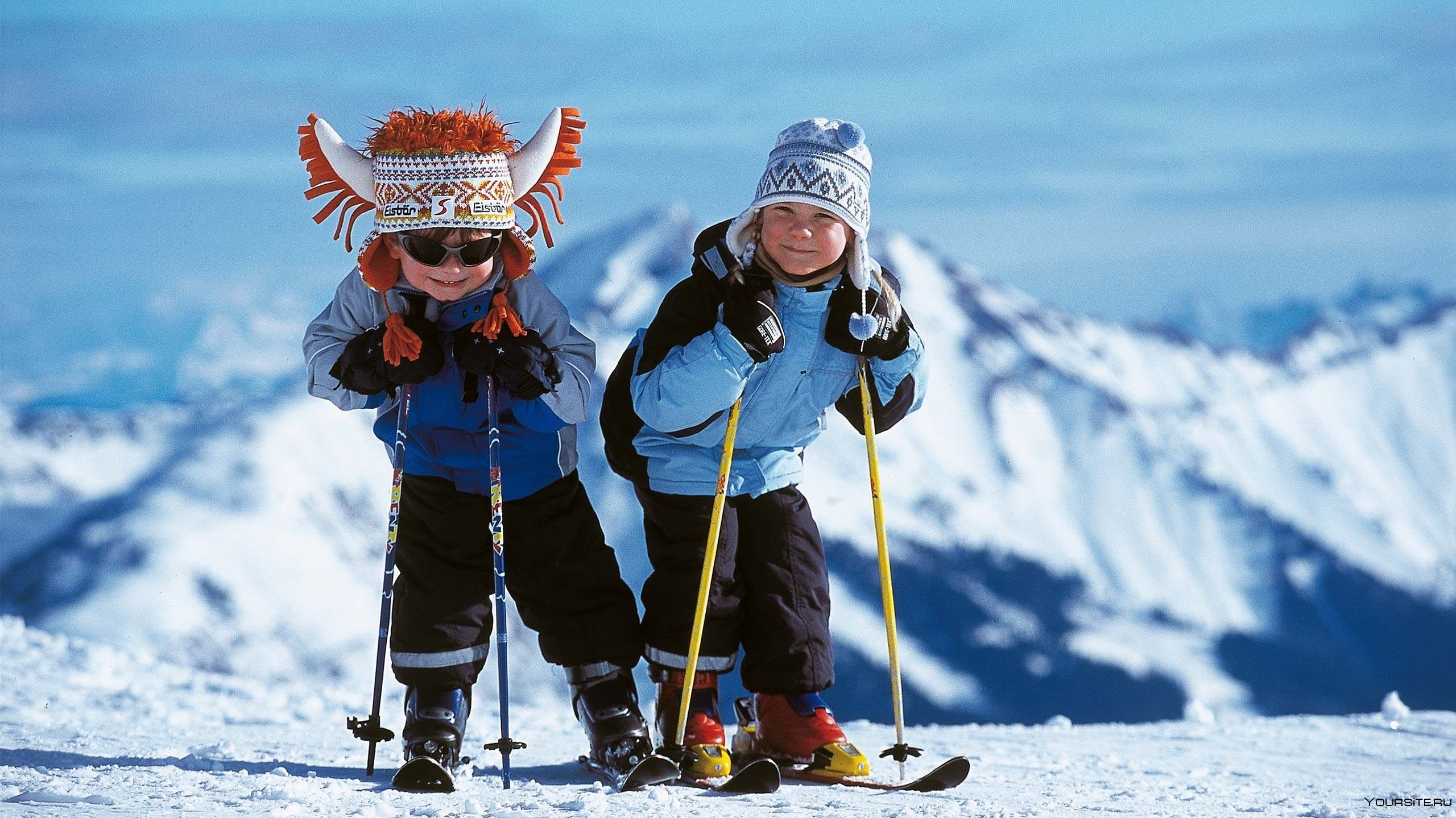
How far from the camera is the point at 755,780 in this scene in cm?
489

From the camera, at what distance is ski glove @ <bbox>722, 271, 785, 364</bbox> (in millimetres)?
5004

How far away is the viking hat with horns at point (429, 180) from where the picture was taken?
5094 mm

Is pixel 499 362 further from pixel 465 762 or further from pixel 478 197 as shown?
pixel 465 762

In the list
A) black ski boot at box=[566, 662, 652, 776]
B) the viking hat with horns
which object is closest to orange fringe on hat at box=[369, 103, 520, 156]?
the viking hat with horns

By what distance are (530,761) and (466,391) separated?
1.79 m

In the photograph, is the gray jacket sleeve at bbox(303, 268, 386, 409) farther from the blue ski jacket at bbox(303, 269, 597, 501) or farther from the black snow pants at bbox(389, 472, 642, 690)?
the black snow pants at bbox(389, 472, 642, 690)

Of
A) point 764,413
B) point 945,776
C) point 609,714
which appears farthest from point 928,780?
point 764,413

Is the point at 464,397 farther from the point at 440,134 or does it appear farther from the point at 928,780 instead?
the point at 928,780

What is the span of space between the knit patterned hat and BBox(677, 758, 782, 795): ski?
5.70 ft

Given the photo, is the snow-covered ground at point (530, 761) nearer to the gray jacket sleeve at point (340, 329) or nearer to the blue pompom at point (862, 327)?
the gray jacket sleeve at point (340, 329)

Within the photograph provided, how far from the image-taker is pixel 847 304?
5.30m

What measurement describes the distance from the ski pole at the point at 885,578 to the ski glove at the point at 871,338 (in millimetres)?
104

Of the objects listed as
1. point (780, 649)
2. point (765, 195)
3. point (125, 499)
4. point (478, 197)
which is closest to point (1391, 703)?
point (780, 649)

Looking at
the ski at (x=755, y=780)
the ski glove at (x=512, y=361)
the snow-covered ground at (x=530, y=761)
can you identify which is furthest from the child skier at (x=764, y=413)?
the snow-covered ground at (x=530, y=761)
